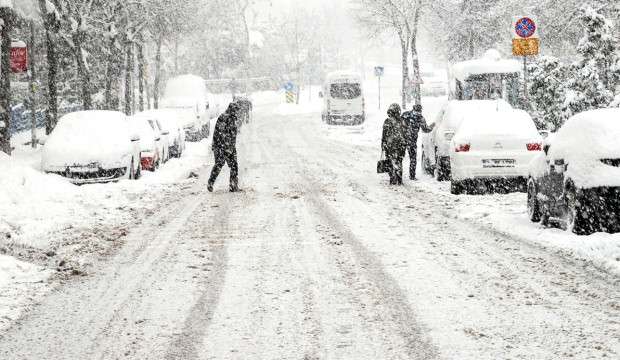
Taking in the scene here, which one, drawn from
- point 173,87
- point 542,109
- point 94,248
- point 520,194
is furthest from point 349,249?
point 173,87

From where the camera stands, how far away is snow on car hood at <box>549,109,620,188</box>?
9.36 metres

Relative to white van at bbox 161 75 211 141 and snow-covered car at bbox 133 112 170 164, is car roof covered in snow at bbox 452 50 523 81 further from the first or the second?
snow-covered car at bbox 133 112 170 164

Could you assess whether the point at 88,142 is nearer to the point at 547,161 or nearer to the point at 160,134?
the point at 160,134

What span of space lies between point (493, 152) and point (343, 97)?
30.3m

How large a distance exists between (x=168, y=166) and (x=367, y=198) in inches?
390

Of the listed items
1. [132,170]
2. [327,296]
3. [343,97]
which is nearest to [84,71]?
[132,170]

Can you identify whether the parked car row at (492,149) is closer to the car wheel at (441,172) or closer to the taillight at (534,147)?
the taillight at (534,147)

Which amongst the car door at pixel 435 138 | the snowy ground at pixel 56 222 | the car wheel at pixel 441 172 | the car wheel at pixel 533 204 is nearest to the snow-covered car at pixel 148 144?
the snowy ground at pixel 56 222

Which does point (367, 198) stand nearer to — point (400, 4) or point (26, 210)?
point (26, 210)

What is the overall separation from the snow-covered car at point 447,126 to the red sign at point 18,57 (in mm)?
13239

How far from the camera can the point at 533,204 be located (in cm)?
1141

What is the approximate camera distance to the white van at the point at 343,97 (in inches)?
1761

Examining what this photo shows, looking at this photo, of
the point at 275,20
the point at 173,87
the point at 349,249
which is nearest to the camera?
the point at 349,249

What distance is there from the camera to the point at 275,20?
109625 mm
